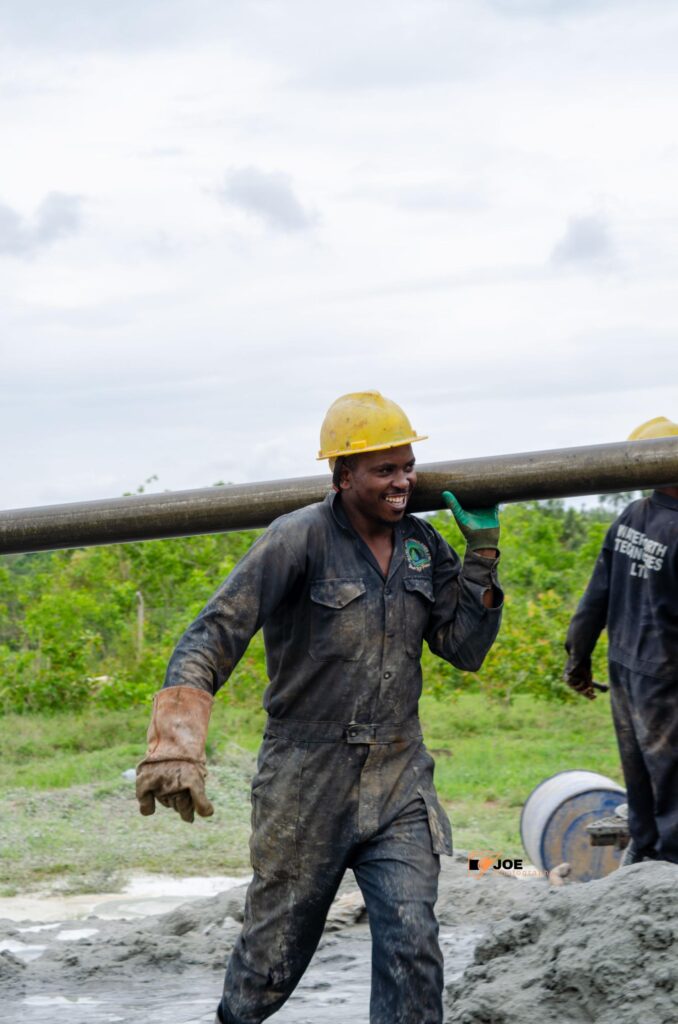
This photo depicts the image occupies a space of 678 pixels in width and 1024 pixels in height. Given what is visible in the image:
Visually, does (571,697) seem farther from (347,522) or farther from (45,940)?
(347,522)

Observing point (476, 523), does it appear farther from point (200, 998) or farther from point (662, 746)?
point (662, 746)

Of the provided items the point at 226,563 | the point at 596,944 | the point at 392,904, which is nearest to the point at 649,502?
the point at 596,944

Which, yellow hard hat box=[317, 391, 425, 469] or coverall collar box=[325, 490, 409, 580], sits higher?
yellow hard hat box=[317, 391, 425, 469]

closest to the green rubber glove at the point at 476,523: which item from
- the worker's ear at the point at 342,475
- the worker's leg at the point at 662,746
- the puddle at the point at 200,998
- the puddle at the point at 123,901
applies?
the worker's ear at the point at 342,475

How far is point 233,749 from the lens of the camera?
10.3m

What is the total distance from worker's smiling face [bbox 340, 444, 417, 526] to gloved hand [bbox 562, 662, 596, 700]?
8.30 ft

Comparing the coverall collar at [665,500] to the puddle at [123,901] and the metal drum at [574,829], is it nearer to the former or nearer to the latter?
the metal drum at [574,829]

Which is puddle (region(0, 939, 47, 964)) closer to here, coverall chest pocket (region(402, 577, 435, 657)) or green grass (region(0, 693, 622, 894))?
green grass (region(0, 693, 622, 894))

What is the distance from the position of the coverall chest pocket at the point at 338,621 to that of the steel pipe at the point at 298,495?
362 millimetres

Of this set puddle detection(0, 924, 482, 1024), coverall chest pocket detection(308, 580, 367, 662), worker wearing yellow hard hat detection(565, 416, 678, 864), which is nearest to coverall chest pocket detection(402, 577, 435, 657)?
coverall chest pocket detection(308, 580, 367, 662)

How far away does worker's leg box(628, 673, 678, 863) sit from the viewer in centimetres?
555

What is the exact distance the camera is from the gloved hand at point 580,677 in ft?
19.4

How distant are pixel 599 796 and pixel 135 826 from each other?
119 inches

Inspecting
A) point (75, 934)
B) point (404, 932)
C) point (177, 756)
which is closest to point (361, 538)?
point (177, 756)
